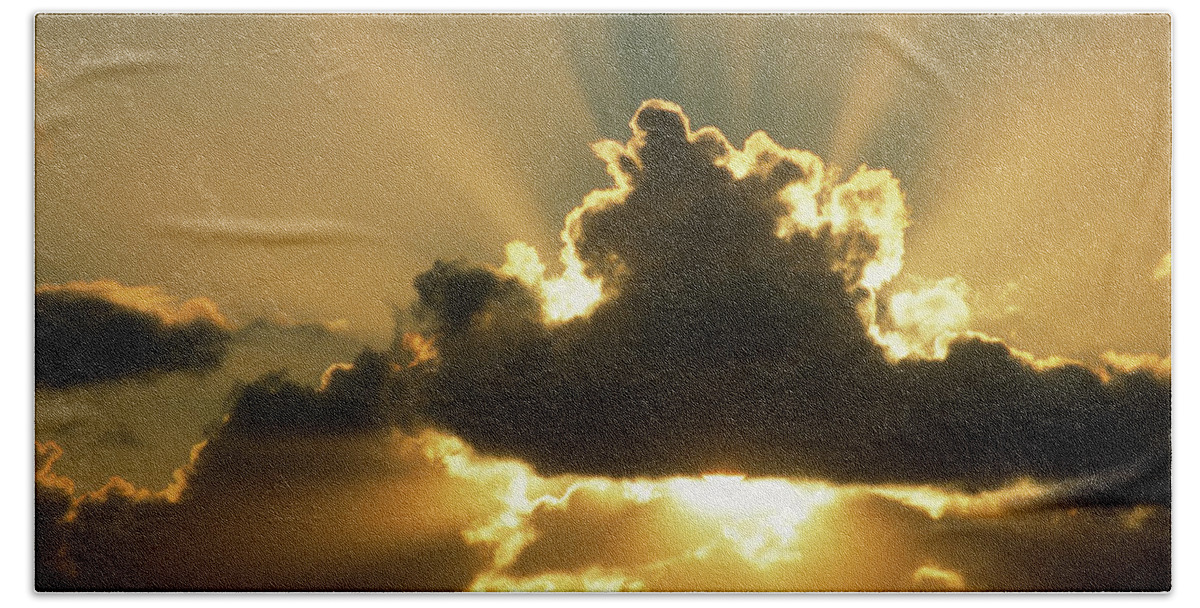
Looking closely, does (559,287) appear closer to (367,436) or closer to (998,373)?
(367,436)

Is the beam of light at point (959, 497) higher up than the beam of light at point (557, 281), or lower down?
lower down

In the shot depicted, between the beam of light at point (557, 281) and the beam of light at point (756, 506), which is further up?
the beam of light at point (557, 281)

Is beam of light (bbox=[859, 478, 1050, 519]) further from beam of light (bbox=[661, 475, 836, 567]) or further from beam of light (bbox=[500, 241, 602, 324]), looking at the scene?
beam of light (bbox=[500, 241, 602, 324])

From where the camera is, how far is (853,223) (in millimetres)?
1253

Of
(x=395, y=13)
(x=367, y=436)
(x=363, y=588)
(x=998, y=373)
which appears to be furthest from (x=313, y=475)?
(x=998, y=373)

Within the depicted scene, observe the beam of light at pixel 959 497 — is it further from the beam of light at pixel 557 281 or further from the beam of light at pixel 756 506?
the beam of light at pixel 557 281

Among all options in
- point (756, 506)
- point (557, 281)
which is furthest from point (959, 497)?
point (557, 281)

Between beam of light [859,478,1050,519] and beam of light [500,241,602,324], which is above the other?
beam of light [500,241,602,324]

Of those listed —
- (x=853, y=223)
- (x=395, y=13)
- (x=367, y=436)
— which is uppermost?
(x=395, y=13)

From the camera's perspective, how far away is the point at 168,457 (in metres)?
1.27

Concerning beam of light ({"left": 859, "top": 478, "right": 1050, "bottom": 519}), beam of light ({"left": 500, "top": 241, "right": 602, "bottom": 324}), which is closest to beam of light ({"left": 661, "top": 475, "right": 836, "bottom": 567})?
beam of light ({"left": 859, "top": 478, "right": 1050, "bottom": 519})

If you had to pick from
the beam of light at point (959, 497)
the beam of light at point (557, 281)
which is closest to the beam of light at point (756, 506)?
the beam of light at point (959, 497)

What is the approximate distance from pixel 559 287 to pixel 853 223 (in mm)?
587

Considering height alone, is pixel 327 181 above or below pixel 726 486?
above
